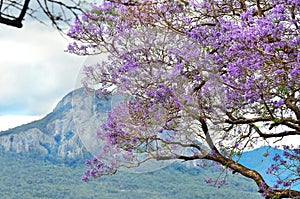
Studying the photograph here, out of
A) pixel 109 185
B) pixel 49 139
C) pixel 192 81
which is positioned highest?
pixel 49 139

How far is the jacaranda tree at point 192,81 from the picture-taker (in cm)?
550

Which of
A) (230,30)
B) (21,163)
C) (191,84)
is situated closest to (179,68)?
(191,84)

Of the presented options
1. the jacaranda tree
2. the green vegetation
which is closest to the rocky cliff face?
the green vegetation

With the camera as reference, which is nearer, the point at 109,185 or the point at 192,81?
the point at 192,81

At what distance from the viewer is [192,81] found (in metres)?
6.20

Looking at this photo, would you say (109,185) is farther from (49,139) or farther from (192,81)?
(192,81)

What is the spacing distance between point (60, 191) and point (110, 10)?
7396 centimetres

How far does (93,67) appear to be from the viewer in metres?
6.84

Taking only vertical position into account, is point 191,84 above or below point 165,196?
below

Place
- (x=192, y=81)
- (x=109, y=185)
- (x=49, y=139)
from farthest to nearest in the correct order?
(x=49, y=139) < (x=109, y=185) < (x=192, y=81)

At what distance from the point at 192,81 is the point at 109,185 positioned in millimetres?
74547

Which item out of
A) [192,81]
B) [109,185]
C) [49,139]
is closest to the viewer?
[192,81]

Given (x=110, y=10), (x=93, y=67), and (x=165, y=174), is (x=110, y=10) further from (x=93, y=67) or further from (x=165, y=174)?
(x=165, y=174)

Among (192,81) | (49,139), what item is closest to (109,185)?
(49,139)
